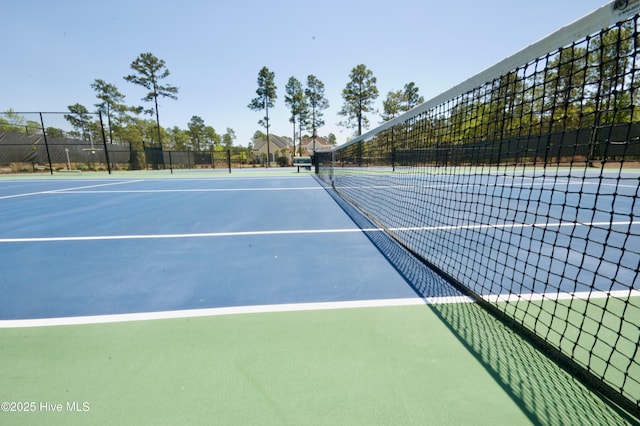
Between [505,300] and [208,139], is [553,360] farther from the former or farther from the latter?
[208,139]

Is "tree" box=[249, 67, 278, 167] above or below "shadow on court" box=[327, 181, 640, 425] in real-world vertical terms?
above

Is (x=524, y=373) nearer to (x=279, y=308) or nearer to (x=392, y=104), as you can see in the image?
(x=279, y=308)

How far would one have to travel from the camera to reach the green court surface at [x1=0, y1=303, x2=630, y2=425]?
137cm

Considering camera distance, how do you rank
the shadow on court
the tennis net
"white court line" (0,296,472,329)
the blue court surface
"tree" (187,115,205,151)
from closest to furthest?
the shadow on court < the tennis net < "white court line" (0,296,472,329) < the blue court surface < "tree" (187,115,205,151)

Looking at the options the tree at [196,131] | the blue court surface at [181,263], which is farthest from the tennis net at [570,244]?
the tree at [196,131]

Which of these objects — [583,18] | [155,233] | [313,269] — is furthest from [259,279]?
[583,18]

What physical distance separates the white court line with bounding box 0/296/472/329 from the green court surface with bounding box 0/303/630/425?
3.2 inches

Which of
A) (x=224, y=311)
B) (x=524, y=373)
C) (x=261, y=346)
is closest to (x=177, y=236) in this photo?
(x=224, y=311)

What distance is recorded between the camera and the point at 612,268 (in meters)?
3.01

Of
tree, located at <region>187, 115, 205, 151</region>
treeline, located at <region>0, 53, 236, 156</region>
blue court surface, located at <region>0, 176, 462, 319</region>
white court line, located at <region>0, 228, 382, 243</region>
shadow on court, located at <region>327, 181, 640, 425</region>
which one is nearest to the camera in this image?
shadow on court, located at <region>327, 181, 640, 425</region>

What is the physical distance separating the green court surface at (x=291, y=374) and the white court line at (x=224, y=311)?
0.26ft

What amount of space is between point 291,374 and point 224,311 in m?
0.91

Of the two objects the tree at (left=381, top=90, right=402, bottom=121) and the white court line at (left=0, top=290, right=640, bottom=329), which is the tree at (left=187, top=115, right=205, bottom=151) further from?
the white court line at (left=0, top=290, right=640, bottom=329)

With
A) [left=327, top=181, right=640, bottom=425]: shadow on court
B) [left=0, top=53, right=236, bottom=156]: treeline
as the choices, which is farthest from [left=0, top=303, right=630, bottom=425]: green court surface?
[left=0, top=53, right=236, bottom=156]: treeline
